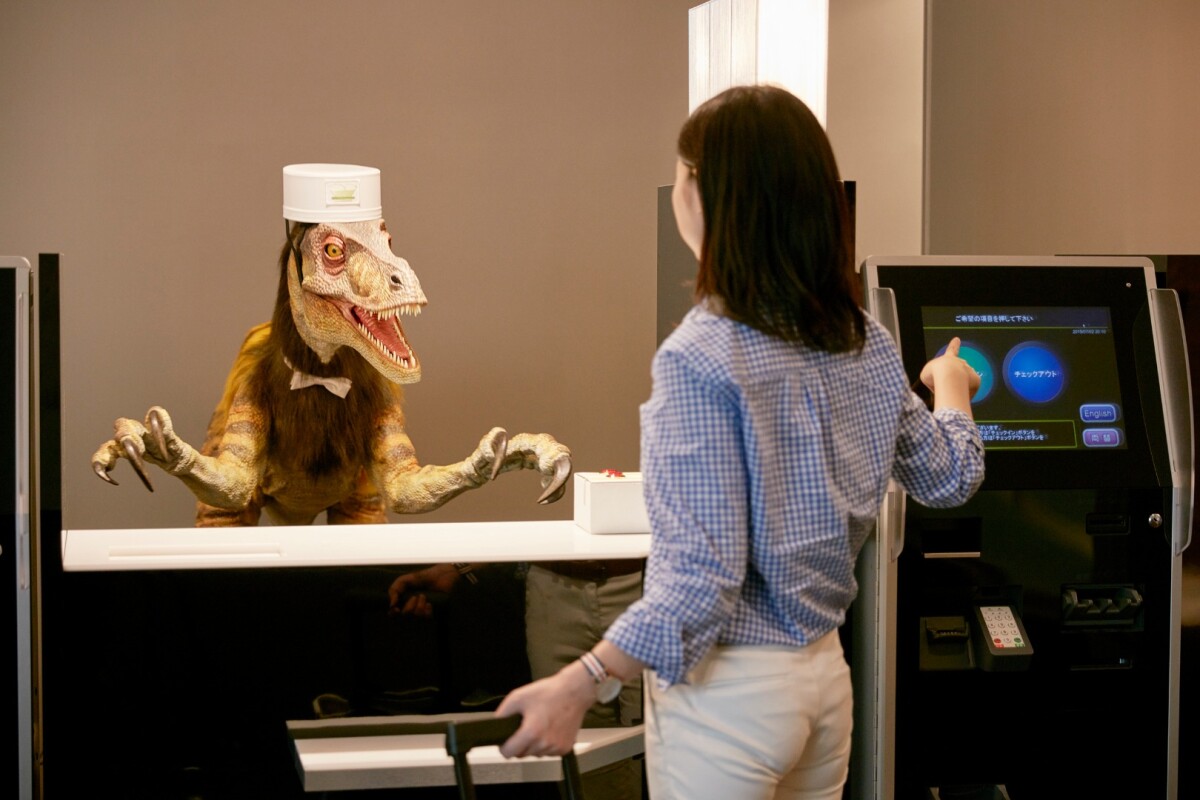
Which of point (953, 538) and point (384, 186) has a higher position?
point (384, 186)

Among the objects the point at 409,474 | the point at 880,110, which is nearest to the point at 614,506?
the point at 409,474

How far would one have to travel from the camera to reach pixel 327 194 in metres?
3.00

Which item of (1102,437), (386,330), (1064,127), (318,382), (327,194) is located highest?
(1064,127)

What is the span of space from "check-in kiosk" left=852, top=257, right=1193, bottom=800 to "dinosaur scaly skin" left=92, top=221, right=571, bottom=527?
2.83 ft

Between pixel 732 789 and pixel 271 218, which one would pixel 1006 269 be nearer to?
pixel 732 789

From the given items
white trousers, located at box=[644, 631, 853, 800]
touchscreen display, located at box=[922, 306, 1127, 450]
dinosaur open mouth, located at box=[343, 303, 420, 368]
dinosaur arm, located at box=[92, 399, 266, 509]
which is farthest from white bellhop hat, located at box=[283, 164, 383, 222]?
white trousers, located at box=[644, 631, 853, 800]

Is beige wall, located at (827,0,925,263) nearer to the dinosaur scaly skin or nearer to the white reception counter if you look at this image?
the dinosaur scaly skin

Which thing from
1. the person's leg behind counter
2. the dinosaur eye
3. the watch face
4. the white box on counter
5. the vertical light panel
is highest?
the vertical light panel

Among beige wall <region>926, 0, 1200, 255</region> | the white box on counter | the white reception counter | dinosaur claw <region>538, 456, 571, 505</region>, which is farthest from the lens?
beige wall <region>926, 0, 1200, 255</region>

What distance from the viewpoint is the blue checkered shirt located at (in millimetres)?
1391

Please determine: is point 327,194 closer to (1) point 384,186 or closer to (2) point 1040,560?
(1) point 384,186

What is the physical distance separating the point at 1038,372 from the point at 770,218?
1.48 meters

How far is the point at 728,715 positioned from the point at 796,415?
0.35 m

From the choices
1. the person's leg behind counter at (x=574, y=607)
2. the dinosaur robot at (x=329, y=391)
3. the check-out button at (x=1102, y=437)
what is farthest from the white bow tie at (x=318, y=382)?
the check-out button at (x=1102, y=437)
